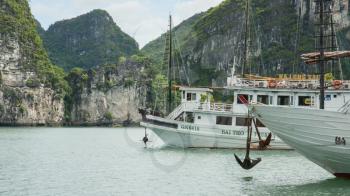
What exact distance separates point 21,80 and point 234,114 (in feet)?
278

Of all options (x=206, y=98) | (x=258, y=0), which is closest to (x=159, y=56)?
(x=258, y=0)

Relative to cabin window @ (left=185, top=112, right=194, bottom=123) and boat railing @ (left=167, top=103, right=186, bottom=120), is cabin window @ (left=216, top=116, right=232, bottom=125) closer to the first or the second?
cabin window @ (left=185, top=112, right=194, bottom=123)

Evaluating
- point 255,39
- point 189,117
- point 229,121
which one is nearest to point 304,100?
point 229,121

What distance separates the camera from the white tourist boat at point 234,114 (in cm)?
3919

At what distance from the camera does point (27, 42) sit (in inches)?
4788

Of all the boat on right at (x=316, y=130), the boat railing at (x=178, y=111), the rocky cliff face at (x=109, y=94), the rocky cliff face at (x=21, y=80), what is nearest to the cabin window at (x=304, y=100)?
the boat railing at (x=178, y=111)

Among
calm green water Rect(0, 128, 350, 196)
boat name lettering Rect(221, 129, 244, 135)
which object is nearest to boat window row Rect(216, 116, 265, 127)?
boat name lettering Rect(221, 129, 244, 135)

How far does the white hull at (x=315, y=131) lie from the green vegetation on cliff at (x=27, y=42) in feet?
334

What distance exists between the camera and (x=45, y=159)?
33281 mm

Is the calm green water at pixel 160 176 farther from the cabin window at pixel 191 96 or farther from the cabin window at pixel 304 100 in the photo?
the cabin window at pixel 191 96

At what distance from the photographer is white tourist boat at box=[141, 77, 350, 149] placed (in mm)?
39188

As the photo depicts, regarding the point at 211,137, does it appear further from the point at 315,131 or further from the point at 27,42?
the point at 27,42

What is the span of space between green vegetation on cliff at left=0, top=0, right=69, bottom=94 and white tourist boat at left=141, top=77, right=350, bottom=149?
8328cm

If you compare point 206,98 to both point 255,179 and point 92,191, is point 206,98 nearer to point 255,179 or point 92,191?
point 255,179
